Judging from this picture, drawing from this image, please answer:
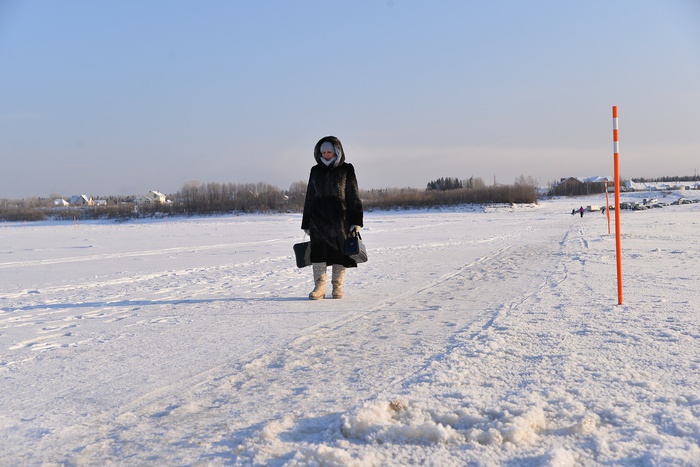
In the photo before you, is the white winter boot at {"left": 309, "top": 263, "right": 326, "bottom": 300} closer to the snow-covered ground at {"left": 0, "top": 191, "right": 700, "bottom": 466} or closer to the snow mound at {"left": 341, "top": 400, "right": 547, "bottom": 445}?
the snow-covered ground at {"left": 0, "top": 191, "right": 700, "bottom": 466}

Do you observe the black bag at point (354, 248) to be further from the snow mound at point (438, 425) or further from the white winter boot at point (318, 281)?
the snow mound at point (438, 425)

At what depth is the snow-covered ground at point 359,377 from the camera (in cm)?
278

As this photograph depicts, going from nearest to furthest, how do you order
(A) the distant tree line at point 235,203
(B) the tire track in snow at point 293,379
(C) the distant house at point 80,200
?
(B) the tire track in snow at point 293,379
(A) the distant tree line at point 235,203
(C) the distant house at point 80,200

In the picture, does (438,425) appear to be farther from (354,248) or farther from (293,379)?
(354,248)

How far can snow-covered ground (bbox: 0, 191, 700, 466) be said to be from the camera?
278 centimetres

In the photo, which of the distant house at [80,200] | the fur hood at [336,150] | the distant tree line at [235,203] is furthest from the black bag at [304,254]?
the distant house at [80,200]

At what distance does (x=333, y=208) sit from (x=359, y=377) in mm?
3787

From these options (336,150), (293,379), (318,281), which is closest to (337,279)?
(318,281)

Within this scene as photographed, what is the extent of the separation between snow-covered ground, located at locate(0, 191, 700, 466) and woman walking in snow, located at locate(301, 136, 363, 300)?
0.55m

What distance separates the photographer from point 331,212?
24.6 ft

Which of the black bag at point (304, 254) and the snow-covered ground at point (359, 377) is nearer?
the snow-covered ground at point (359, 377)

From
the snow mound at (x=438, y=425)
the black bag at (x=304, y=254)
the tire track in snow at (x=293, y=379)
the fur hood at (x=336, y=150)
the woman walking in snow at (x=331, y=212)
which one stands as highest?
the fur hood at (x=336, y=150)

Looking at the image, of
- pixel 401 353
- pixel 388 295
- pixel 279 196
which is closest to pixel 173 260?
pixel 388 295

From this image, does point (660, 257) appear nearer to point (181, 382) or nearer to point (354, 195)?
point (354, 195)
